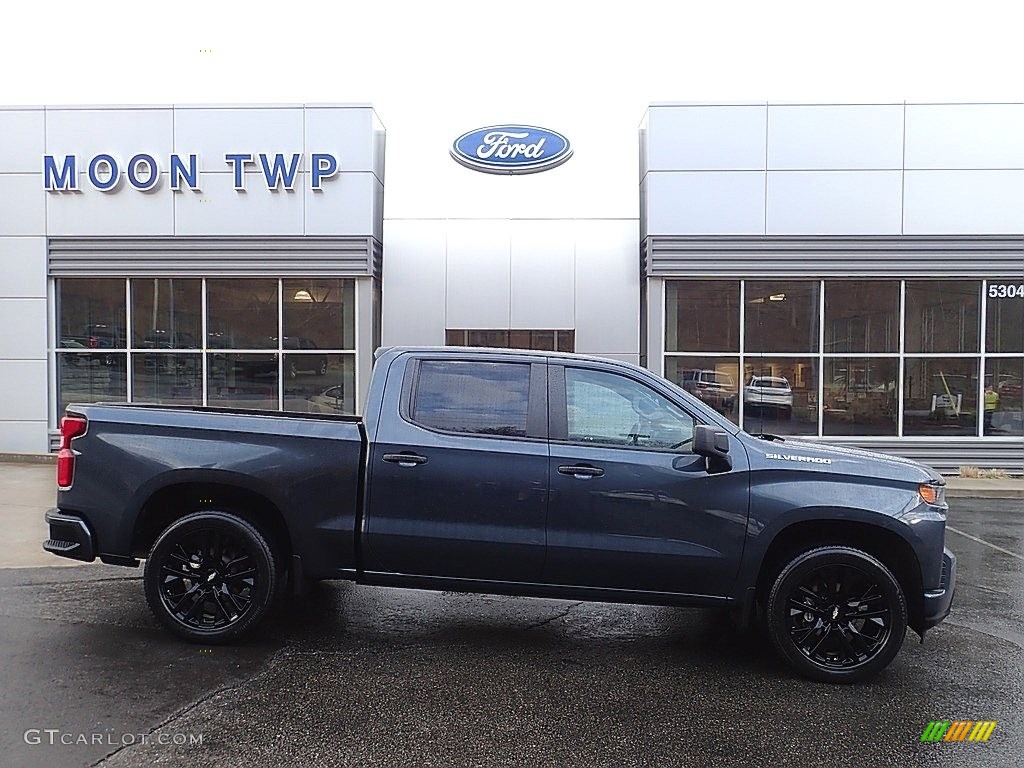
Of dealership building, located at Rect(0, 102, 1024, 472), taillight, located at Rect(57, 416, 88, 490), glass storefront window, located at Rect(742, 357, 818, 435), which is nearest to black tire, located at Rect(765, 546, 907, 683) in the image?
taillight, located at Rect(57, 416, 88, 490)

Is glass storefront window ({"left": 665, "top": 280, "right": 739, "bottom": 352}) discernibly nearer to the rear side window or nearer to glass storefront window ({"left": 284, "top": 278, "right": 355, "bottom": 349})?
glass storefront window ({"left": 284, "top": 278, "right": 355, "bottom": 349})

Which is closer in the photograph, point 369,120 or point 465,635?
point 465,635

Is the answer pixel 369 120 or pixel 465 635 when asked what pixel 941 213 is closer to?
pixel 369 120

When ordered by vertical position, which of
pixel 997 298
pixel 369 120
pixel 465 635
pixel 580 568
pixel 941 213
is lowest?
pixel 465 635

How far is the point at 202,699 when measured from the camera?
4609mm

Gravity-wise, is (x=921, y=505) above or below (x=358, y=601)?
above

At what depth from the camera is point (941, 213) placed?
14672 mm

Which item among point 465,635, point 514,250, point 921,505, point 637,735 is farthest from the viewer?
point 514,250

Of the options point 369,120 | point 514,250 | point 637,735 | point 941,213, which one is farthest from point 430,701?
point 941,213

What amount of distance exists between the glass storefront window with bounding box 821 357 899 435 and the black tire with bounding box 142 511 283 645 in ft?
39.7

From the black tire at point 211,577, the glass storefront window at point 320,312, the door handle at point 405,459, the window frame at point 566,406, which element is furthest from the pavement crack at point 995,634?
the glass storefront window at point 320,312

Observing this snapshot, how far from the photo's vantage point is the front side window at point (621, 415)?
5352 millimetres

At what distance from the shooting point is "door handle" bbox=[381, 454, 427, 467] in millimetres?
5332

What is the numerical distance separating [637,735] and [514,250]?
11163mm
